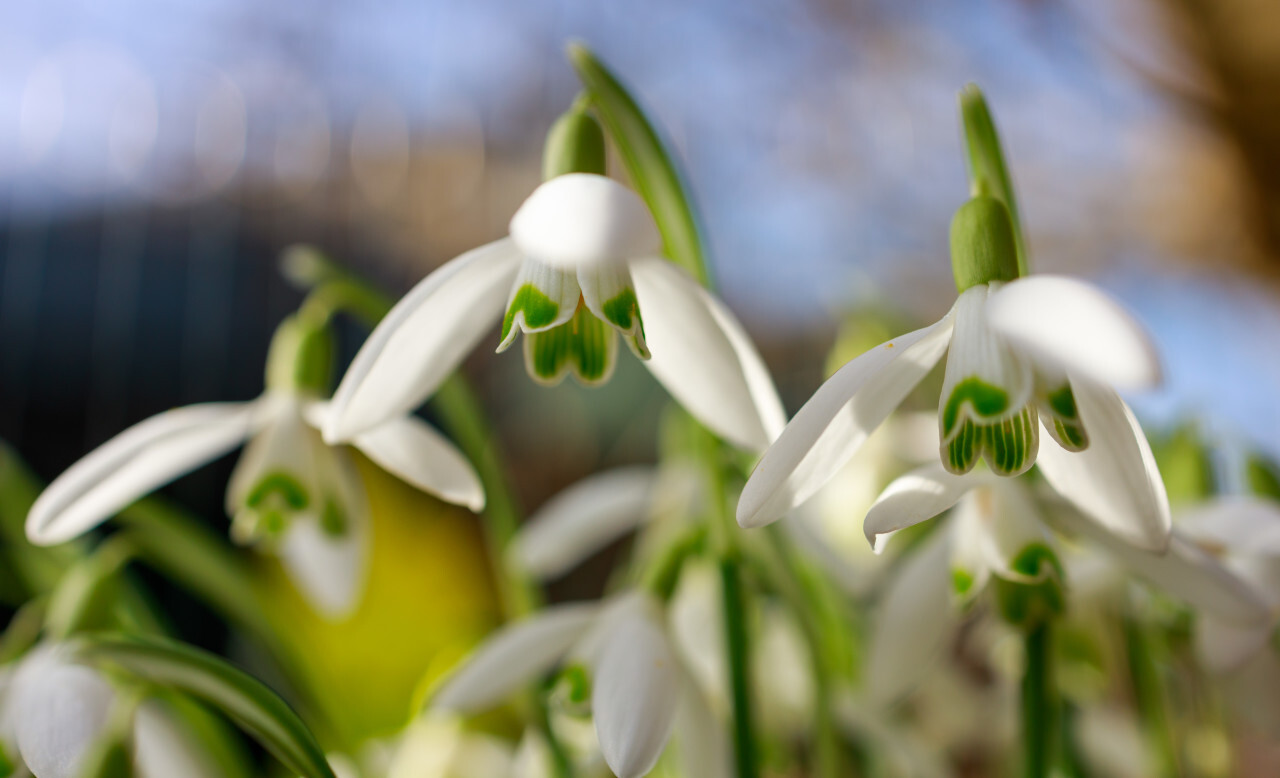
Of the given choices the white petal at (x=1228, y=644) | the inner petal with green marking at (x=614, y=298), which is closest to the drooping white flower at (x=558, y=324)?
the inner petal with green marking at (x=614, y=298)

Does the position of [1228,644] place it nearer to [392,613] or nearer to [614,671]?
[614,671]

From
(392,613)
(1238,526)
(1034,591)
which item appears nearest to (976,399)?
(1034,591)

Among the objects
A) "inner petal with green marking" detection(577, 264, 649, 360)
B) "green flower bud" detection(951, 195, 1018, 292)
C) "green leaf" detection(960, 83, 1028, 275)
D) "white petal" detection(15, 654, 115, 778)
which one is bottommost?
"white petal" detection(15, 654, 115, 778)

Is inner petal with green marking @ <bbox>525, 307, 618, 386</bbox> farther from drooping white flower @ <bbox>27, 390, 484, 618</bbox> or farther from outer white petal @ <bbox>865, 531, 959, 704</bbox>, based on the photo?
outer white petal @ <bbox>865, 531, 959, 704</bbox>

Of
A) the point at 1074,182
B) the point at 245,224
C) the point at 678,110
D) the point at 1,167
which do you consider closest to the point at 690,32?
the point at 678,110

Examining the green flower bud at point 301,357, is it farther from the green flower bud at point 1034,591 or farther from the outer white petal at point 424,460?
the green flower bud at point 1034,591

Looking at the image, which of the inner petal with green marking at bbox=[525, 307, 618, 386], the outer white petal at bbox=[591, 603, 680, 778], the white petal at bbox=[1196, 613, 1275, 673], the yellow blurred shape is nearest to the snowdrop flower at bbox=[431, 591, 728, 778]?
the outer white petal at bbox=[591, 603, 680, 778]
